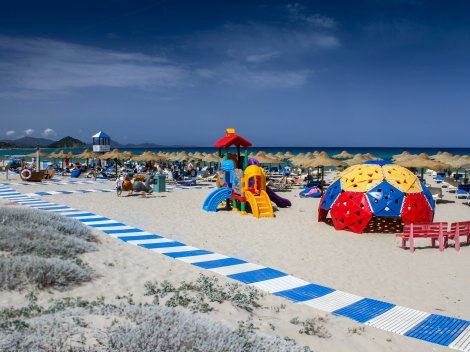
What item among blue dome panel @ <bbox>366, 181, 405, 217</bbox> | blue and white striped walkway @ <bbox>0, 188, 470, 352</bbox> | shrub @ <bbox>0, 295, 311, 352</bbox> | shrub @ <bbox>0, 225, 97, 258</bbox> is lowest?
blue and white striped walkway @ <bbox>0, 188, 470, 352</bbox>

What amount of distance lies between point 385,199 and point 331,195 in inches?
63.9

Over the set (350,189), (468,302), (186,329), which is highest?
(350,189)

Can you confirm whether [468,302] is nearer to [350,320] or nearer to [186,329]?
[350,320]

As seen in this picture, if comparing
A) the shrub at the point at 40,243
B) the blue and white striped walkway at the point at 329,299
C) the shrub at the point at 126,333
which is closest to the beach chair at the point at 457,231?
the blue and white striped walkway at the point at 329,299

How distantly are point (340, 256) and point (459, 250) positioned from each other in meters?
3.04

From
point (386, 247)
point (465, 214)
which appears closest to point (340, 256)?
point (386, 247)

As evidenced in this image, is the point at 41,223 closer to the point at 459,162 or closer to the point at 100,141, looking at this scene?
the point at 459,162

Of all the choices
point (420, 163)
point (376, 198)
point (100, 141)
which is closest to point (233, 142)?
point (376, 198)

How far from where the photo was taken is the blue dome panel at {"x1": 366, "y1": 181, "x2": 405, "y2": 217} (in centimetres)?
1113

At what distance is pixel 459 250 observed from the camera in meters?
9.56

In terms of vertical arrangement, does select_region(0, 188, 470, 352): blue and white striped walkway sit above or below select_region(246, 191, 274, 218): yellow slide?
below

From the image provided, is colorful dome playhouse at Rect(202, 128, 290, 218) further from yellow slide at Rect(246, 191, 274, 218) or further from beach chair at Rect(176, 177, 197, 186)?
beach chair at Rect(176, 177, 197, 186)

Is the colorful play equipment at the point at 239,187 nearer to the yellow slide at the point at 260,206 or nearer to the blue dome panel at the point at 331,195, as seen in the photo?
the yellow slide at the point at 260,206

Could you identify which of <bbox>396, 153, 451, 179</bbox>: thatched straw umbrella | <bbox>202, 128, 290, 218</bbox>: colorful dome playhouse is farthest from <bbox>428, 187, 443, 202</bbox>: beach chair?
<bbox>202, 128, 290, 218</bbox>: colorful dome playhouse
